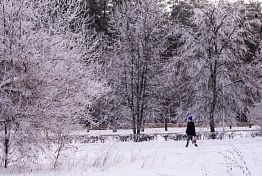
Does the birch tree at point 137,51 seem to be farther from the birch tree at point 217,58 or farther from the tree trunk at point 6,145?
the tree trunk at point 6,145

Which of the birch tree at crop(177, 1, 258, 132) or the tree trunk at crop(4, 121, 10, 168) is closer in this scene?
the tree trunk at crop(4, 121, 10, 168)

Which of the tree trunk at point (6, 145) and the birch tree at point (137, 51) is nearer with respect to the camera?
the tree trunk at point (6, 145)

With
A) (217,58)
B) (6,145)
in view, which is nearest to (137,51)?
(217,58)

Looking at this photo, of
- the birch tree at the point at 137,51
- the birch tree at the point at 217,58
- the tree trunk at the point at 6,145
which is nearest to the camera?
the tree trunk at the point at 6,145

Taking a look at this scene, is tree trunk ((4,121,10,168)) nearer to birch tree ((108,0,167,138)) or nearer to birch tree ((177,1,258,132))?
birch tree ((108,0,167,138))

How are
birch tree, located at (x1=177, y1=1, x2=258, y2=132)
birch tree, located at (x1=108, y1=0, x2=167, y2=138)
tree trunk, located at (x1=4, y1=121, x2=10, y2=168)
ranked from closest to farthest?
tree trunk, located at (x1=4, y1=121, x2=10, y2=168) → birch tree, located at (x1=177, y1=1, x2=258, y2=132) → birch tree, located at (x1=108, y1=0, x2=167, y2=138)

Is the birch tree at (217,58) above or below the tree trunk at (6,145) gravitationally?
above

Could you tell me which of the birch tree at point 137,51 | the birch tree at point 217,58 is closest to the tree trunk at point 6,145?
→ the birch tree at point 137,51

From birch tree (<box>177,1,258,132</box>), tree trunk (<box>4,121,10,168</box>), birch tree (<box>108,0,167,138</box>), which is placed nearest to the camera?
tree trunk (<box>4,121,10,168</box>)

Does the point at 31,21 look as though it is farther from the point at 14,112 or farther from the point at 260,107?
the point at 260,107

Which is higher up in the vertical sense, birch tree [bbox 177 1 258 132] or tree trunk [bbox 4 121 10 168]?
birch tree [bbox 177 1 258 132]

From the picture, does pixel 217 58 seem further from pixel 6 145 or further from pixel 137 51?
pixel 6 145

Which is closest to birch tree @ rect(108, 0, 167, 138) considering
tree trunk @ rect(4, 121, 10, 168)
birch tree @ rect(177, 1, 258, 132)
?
birch tree @ rect(177, 1, 258, 132)

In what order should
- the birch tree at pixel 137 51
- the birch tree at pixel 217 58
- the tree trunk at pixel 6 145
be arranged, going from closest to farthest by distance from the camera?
the tree trunk at pixel 6 145 < the birch tree at pixel 217 58 < the birch tree at pixel 137 51
